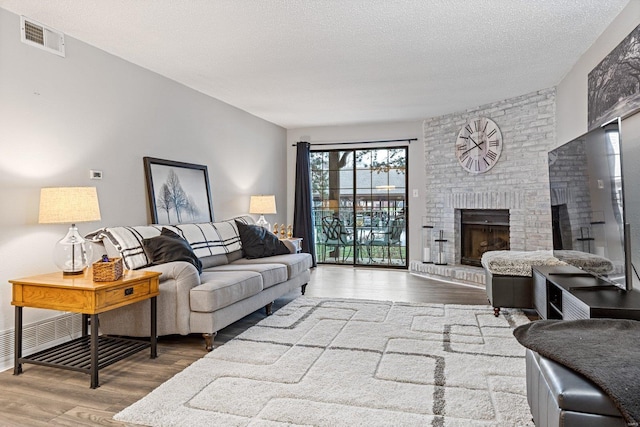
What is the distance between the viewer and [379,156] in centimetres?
698

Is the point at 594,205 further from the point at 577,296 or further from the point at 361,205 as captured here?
the point at 361,205

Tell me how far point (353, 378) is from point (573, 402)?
1.32 metres

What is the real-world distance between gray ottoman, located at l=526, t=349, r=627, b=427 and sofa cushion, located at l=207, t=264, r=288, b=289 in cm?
255

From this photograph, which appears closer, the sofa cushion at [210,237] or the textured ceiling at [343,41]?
the textured ceiling at [343,41]

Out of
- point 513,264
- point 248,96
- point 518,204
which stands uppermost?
point 248,96

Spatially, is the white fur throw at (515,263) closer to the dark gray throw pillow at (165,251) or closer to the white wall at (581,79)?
the white wall at (581,79)

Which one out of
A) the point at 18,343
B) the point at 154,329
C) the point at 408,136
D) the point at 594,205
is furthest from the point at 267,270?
the point at 408,136

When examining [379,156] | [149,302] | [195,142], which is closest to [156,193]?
[195,142]

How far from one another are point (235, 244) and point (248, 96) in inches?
70.4

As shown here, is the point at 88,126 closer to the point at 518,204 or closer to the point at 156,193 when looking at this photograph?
the point at 156,193

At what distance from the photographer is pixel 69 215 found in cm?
281

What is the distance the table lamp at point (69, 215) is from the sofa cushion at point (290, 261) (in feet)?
5.55

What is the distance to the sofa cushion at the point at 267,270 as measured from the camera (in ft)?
12.5

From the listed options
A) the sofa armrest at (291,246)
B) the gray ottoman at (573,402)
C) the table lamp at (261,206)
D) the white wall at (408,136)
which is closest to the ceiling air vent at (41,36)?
the sofa armrest at (291,246)
